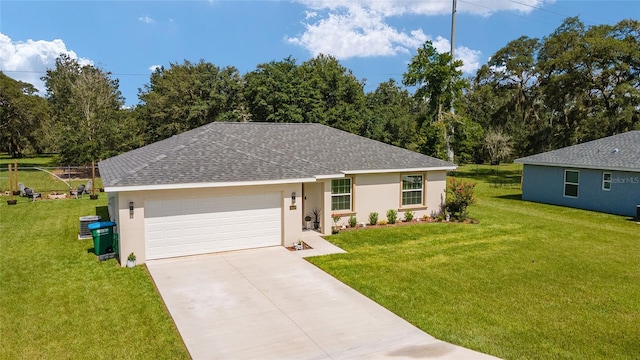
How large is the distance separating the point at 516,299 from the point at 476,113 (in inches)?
2070

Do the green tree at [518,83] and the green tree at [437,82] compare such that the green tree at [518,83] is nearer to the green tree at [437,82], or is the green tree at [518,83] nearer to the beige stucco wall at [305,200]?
the green tree at [437,82]

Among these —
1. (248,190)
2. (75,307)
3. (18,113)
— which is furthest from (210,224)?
(18,113)

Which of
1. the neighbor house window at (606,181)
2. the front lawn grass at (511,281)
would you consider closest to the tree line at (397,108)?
the neighbor house window at (606,181)

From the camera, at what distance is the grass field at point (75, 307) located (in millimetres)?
7215

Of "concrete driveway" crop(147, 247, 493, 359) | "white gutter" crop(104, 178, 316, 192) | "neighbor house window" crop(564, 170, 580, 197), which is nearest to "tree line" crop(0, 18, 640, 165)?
"neighbor house window" crop(564, 170, 580, 197)

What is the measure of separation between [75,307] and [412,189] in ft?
44.6

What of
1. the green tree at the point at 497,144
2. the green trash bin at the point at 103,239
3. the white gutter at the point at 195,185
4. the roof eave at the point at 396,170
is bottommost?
the green trash bin at the point at 103,239

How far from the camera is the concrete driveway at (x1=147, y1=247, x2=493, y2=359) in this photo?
23.5 feet

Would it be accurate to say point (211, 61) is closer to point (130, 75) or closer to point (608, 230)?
point (130, 75)

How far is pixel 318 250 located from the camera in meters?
13.8

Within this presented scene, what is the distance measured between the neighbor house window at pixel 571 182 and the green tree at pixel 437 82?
11.3m

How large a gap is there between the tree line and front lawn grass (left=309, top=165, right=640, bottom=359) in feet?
48.4

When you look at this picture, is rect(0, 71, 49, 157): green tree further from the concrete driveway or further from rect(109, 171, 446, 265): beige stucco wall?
the concrete driveway

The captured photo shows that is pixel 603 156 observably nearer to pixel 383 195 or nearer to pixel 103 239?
pixel 383 195
